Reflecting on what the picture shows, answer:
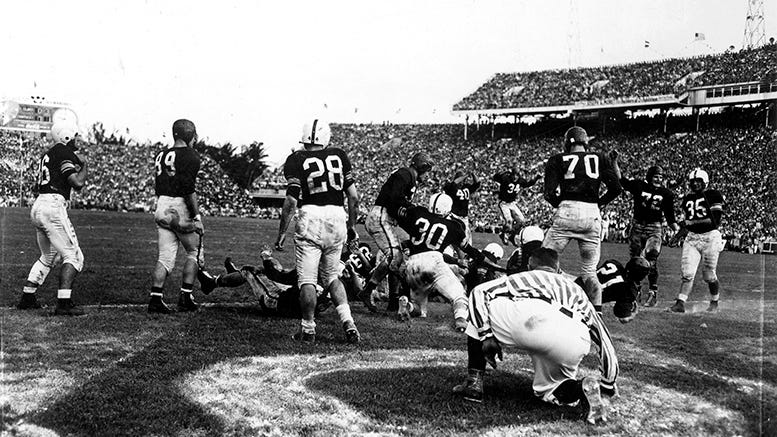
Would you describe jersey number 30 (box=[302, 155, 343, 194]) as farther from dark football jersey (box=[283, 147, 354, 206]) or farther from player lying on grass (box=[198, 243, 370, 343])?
player lying on grass (box=[198, 243, 370, 343])

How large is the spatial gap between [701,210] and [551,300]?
7.16 meters

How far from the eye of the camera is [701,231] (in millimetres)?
10680

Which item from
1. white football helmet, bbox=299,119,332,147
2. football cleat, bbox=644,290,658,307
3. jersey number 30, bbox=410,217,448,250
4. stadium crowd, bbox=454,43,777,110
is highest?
stadium crowd, bbox=454,43,777,110

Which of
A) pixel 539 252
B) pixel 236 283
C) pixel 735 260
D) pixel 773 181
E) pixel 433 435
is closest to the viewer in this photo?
pixel 433 435

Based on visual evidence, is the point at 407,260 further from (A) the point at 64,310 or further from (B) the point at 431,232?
(A) the point at 64,310

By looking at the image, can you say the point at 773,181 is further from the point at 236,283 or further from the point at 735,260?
the point at 236,283

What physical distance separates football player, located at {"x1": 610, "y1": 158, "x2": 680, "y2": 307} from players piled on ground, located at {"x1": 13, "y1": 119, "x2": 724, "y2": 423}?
1240mm

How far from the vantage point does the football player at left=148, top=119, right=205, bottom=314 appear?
768 centimetres

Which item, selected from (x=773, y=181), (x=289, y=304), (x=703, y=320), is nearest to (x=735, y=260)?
(x=773, y=181)

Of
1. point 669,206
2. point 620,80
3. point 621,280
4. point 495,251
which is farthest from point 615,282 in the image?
point 620,80

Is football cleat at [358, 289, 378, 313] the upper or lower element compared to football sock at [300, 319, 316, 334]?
lower

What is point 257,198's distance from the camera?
55.8 meters

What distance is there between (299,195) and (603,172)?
366 cm

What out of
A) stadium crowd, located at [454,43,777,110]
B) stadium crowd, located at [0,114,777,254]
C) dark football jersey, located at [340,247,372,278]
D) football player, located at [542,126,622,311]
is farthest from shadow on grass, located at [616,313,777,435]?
stadium crowd, located at [454,43,777,110]
